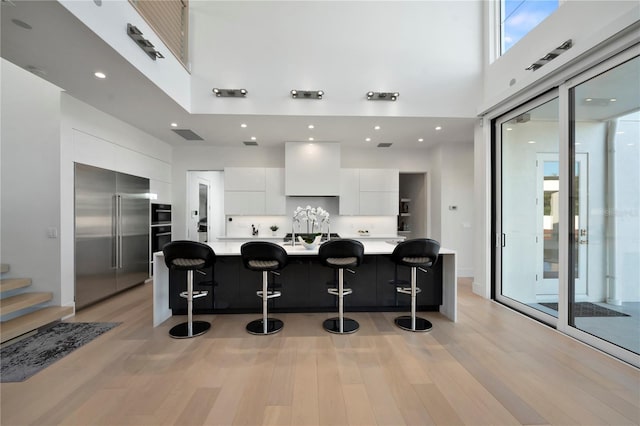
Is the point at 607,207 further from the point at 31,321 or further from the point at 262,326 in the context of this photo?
the point at 31,321

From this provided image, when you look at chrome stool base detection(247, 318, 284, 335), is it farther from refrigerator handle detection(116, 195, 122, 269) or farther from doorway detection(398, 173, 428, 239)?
doorway detection(398, 173, 428, 239)

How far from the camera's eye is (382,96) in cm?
411

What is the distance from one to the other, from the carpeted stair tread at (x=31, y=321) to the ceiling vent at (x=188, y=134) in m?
3.13

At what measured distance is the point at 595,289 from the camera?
2852 mm

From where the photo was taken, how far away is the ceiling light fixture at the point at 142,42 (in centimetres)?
275

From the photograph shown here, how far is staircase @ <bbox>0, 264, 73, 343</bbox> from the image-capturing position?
286 centimetres

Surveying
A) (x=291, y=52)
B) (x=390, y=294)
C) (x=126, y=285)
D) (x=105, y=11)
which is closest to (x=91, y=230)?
(x=126, y=285)

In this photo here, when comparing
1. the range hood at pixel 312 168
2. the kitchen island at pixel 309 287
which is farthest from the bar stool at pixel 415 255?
the range hood at pixel 312 168

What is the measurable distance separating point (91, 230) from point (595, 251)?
597 cm

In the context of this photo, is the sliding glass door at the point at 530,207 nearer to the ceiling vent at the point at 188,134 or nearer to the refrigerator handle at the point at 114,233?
the ceiling vent at the point at 188,134

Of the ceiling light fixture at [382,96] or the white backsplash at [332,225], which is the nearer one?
the ceiling light fixture at [382,96]

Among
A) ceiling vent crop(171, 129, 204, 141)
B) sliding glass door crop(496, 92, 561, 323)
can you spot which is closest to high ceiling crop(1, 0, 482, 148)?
ceiling vent crop(171, 129, 204, 141)

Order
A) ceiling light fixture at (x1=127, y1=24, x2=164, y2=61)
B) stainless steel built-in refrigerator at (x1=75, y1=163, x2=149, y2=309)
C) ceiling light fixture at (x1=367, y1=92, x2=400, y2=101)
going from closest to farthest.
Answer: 1. ceiling light fixture at (x1=127, y1=24, x2=164, y2=61)
2. stainless steel built-in refrigerator at (x1=75, y1=163, x2=149, y2=309)
3. ceiling light fixture at (x1=367, y1=92, x2=400, y2=101)

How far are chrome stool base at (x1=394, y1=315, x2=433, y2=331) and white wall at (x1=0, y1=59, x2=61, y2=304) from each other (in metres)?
4.16
